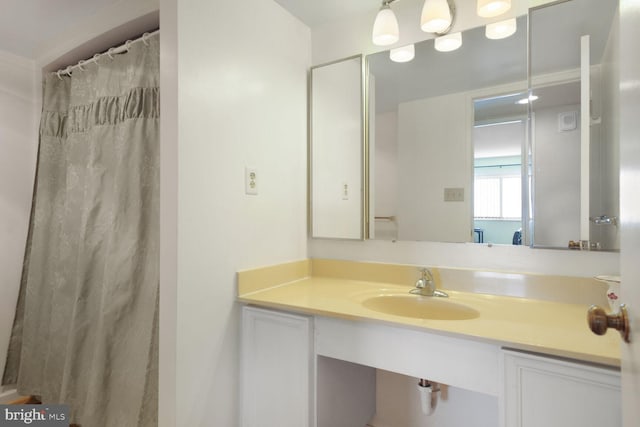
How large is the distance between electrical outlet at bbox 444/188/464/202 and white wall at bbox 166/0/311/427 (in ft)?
2.50

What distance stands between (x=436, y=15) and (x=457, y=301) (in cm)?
119

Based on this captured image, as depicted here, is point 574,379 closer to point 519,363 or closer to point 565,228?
point 519,363

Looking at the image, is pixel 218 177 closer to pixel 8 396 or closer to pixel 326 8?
pixel 326 8

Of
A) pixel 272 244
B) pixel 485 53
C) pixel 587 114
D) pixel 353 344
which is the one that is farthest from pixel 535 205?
pixel 272 244

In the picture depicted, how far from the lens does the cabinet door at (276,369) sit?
121 cm

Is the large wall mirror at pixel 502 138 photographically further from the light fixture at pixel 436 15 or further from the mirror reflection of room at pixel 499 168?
the light fixture at pixel 436 15

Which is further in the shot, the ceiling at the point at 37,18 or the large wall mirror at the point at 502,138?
the ceiling at the point at 37,18

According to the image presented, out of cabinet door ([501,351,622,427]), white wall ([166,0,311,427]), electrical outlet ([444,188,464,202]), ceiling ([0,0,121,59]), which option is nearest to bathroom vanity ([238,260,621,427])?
cabinet door ([501,351,622,427])

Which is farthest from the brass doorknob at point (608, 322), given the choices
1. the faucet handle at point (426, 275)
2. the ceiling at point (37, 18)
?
the ceiling at point (37, 18)

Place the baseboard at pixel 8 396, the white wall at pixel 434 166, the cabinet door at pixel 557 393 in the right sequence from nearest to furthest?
1. the cabinet door at pixel 557 393
2. the white wall at pixel 434 166
3. the baseboard at pixel 8 396

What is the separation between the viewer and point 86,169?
170 cm

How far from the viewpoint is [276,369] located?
1.27 m

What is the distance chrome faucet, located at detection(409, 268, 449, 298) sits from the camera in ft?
4.50

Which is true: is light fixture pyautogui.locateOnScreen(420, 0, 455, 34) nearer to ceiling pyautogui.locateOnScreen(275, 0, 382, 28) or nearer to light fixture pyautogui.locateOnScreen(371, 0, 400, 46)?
light fixture pyautogui.locateOnScreen(371, 0, 400, 46)
